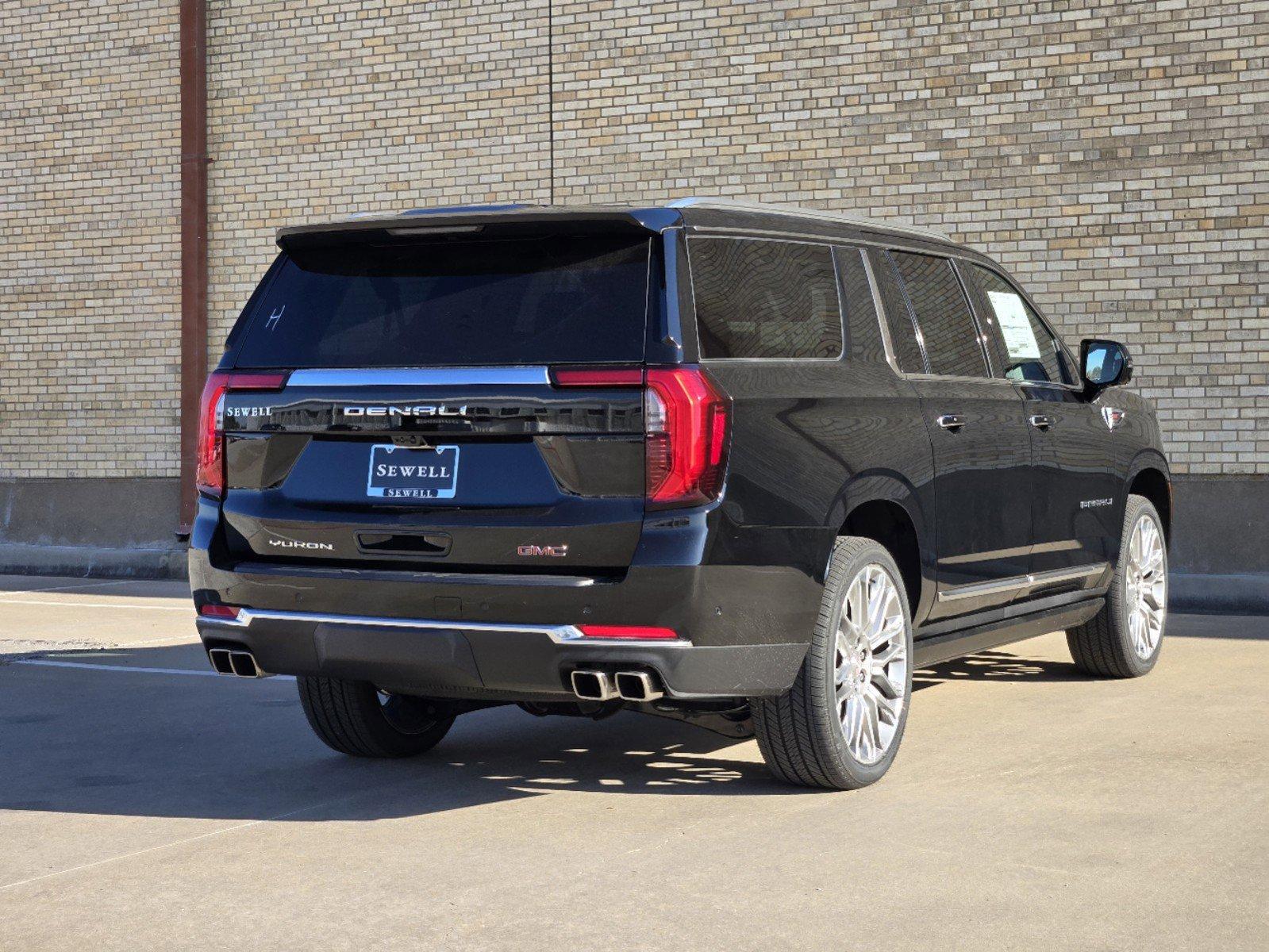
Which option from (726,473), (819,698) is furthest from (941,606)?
(726,473)

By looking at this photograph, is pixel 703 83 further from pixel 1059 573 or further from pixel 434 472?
pixel 434 472

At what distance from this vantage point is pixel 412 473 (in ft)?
18.2

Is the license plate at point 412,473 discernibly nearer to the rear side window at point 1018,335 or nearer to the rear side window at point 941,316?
the rear side window at point 941,316

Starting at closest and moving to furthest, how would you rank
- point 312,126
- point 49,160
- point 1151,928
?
point 1151,928
point 312,126
point 49,160

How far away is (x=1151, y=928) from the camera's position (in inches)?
171

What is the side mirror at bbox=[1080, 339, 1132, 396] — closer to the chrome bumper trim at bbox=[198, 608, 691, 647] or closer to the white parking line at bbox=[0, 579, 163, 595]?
the chrome bumper trim at bbox=[198, 608, 691, 647]

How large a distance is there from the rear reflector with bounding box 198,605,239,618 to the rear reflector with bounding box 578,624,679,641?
4.20 feet

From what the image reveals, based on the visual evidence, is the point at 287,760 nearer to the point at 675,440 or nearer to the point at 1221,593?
the point at 675,440

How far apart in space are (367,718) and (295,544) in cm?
A: 118

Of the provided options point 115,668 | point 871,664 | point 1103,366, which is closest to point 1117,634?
point 1103,366

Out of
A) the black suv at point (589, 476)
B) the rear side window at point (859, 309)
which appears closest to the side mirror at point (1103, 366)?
the black suv at point (589, 476)

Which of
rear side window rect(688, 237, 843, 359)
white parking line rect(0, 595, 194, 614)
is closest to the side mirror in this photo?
rear side window rect(688, 237, 843, 359)

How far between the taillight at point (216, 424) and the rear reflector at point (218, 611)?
37 cm

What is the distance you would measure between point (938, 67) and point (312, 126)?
20.0 feet
